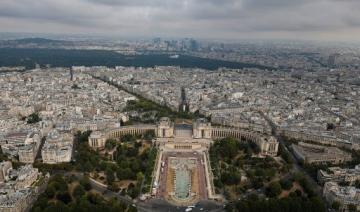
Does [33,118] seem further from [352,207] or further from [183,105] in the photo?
[352,207]

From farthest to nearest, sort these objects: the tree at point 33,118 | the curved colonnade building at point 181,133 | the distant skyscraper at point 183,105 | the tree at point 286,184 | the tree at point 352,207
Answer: the distant skyscraper at point 183,105 < the tree at point 33,118 < the curved colonnade building at point 181,133 < the tree at point 286,184 < the tree at point 352,207

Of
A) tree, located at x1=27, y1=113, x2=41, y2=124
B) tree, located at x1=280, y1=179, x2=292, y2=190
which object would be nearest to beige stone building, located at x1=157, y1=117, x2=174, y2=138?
tree, located at x1=280, y1=179, x2=292, y2=190

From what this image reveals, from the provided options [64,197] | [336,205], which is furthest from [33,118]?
[336,205]

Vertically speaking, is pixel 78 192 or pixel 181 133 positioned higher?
pixel 181 133

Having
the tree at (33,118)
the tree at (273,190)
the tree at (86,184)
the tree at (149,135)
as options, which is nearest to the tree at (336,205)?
the tree at (273,190)

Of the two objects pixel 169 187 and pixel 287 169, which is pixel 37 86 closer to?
pixel 169 187

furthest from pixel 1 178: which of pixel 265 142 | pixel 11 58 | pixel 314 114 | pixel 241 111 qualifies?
pixel 11 58

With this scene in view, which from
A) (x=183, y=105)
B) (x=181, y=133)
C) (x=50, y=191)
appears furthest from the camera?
→ (x=183, y=105)

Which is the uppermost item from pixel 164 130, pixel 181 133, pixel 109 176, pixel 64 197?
pixel 164 130

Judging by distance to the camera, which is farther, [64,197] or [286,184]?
[286,184]

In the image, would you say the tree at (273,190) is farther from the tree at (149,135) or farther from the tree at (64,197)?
the tree at (149,135)
